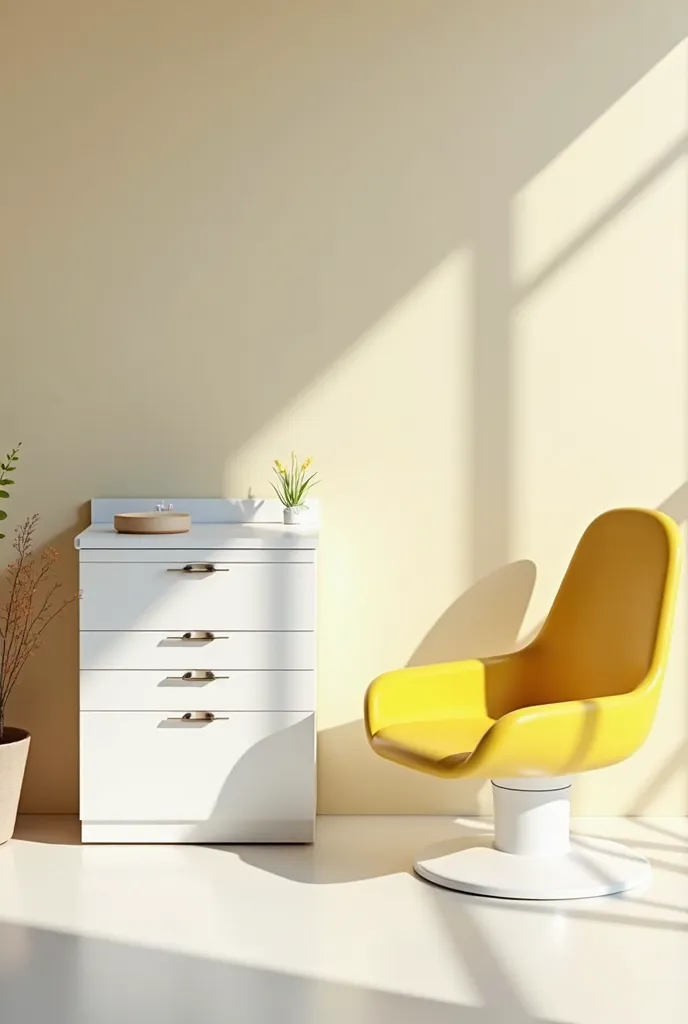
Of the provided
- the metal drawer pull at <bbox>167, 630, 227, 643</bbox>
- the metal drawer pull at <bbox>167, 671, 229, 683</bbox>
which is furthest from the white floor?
the metal drawer pull at <bbox>167, 630, 227, 643</bbox>

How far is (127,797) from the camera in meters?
3.48

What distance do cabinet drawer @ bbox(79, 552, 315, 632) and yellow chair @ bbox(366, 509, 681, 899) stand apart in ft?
1.11

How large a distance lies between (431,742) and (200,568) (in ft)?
2.54

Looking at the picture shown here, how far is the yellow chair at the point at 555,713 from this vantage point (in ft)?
10.1

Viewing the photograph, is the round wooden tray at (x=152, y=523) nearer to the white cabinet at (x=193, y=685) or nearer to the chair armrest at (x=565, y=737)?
the white cabinet at (x=193, y=685)

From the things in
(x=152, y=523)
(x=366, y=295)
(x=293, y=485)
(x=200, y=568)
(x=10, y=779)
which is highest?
(x=366, y=295)

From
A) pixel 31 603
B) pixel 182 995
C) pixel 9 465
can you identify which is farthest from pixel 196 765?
pixel 9 465

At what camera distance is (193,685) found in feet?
11.4

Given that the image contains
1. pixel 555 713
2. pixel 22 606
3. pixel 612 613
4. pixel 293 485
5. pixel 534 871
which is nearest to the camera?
pixel 555 713

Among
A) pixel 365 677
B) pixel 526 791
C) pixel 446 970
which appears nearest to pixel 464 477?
pixel 365 677

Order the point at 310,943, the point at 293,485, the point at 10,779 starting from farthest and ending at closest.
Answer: the point at 293,485 → the point at 10,779 → the point at 310,943

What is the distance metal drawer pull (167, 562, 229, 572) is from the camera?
3438mm

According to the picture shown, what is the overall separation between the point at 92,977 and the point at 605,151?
104 inches

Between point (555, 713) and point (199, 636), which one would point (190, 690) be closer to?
point (199, 636)
